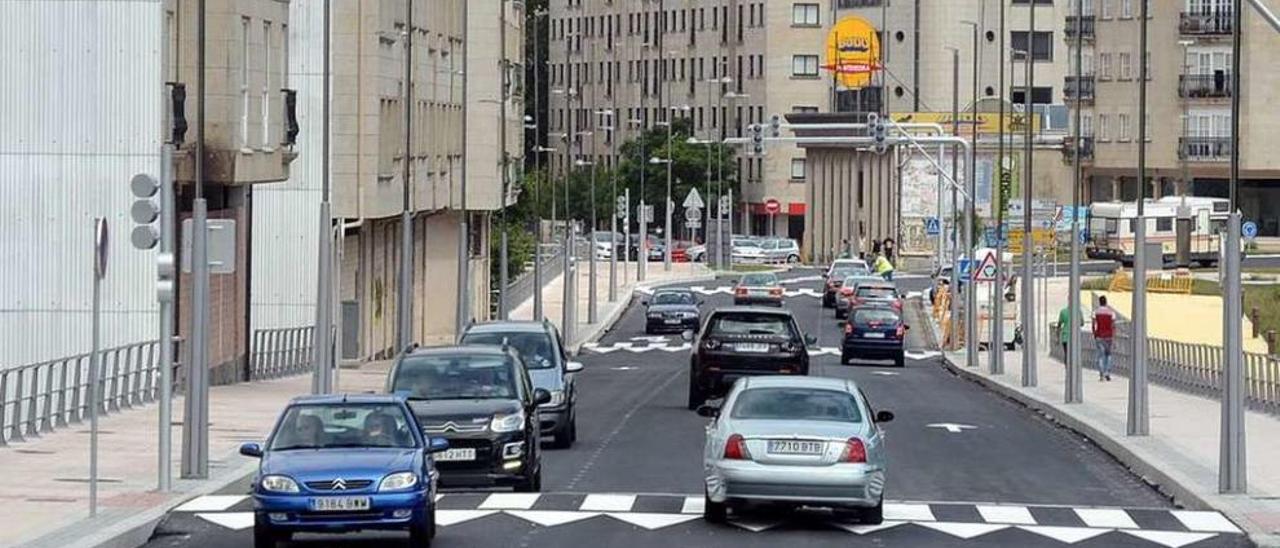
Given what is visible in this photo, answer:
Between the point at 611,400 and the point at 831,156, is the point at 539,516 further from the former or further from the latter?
the point at 831,156

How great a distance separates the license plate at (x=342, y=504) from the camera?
21578 mm

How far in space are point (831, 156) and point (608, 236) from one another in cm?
1531

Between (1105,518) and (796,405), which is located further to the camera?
(1105,518)

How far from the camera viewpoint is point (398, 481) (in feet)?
71.7

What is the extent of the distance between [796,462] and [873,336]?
146ft

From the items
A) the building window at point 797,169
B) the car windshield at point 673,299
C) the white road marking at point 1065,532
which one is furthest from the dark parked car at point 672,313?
the building window at point 797,169

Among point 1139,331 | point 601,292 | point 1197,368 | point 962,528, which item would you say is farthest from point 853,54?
point 962,528

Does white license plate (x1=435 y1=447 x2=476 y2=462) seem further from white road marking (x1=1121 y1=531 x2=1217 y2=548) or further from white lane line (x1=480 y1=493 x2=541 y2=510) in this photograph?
white road marking (x1=1121 y1=531 x2=1217 y2=548)

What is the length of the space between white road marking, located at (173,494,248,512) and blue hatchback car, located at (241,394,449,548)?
309cm

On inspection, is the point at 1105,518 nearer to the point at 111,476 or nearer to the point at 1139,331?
the point at 1139,331

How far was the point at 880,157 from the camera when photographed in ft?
444

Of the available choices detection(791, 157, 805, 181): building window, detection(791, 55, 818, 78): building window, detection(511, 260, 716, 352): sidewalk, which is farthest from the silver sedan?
detection(791, 55, 818, 78): building window

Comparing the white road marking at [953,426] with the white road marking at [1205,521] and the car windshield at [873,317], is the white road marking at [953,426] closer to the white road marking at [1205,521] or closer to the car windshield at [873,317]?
the white road marking at [1205,521]

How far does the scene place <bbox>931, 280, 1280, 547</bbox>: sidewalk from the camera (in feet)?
90.1
